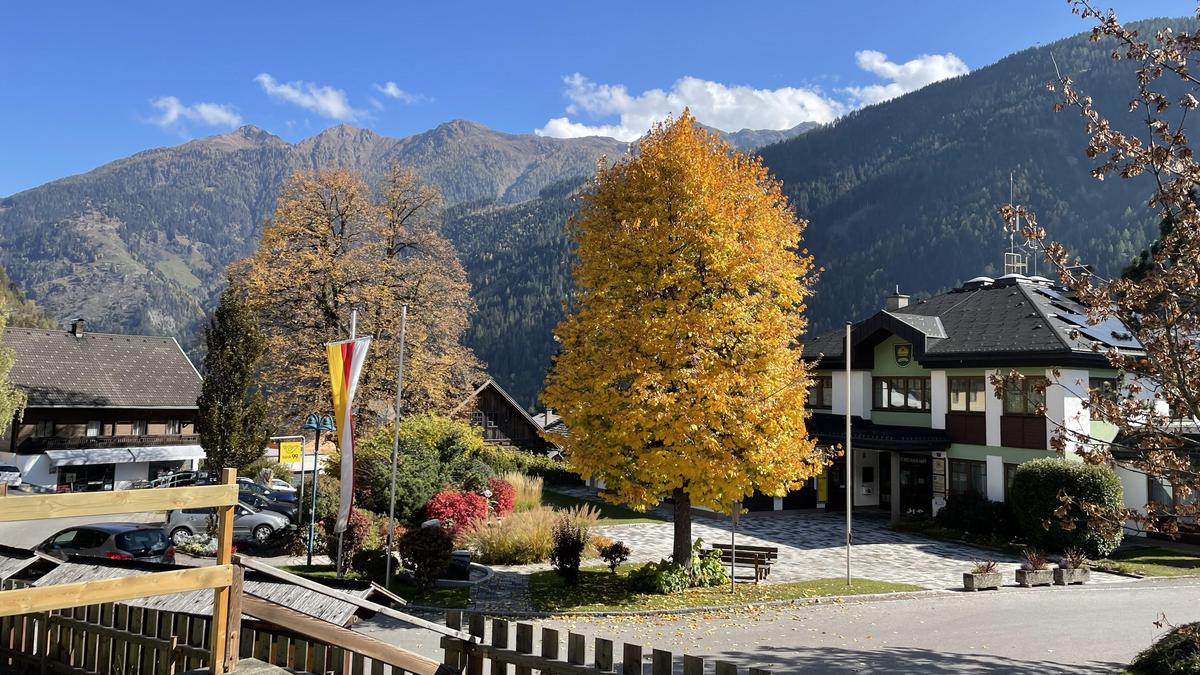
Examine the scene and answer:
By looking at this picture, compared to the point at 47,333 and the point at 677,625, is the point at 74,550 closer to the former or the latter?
the point at 677,625

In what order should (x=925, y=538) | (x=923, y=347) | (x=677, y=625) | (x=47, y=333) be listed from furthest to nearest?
(x=47, y=333) → (x=923, y=347) → (x=925, y=538) → (x=677, y=625)

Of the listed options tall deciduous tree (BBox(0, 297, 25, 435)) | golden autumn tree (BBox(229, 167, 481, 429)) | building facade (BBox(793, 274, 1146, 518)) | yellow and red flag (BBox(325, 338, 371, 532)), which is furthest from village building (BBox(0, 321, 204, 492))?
building facade (BBox(793, 274, 1146, 518))

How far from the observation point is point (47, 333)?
52312 mm

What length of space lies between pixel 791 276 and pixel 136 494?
14548mm

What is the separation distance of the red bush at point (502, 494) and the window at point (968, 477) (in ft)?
56.5

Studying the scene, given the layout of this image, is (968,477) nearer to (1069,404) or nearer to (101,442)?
(1069,404)

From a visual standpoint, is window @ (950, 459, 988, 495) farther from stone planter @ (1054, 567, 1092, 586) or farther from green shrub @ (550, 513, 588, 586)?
green shrub @ (550, 513, 588, 586)

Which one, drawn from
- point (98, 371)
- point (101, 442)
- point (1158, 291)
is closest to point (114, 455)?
point (101, 442)

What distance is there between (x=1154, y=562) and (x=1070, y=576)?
220 inches

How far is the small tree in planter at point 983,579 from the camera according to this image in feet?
63.9

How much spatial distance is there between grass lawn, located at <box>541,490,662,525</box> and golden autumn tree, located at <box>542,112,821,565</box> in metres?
14.8

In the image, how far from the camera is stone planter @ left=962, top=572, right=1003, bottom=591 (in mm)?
19458

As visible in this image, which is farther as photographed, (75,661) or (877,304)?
(877,304)

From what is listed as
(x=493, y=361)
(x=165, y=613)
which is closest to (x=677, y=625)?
(x=165, y=613)
